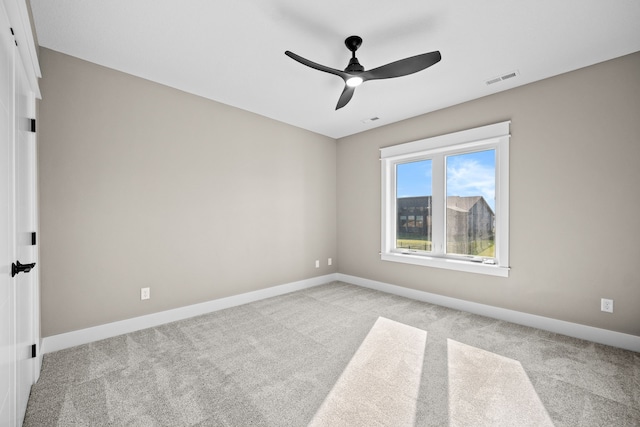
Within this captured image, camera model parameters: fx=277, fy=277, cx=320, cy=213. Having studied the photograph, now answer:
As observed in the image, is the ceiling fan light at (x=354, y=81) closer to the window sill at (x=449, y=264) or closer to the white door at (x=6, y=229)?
the white door at (x=6, y=229)

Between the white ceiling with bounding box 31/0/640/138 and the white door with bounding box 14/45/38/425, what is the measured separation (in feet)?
2.36

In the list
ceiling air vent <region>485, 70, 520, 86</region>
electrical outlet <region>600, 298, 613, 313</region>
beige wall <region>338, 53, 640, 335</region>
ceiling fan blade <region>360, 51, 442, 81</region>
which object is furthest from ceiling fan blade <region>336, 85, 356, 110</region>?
electrical outlet <region>600, 298, 613, 313</region>

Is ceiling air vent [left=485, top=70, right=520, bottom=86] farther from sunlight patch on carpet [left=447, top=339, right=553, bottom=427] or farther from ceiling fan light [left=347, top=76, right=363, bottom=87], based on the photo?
sunlight patch on carpet [left=447, top=339, right=553, bottom=427]

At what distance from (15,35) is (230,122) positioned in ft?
6.94

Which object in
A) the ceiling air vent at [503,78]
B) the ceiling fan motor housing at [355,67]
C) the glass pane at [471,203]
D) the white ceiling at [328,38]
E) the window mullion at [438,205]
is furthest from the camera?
the window mullion at [438,205]

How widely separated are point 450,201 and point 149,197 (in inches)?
143

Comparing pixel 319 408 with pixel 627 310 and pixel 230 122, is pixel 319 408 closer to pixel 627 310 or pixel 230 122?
pixel 627 310

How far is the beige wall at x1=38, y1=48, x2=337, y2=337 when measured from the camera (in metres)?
2.43

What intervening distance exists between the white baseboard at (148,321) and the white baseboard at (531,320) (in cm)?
175

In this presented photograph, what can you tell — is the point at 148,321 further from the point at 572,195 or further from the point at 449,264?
the point at 572,195

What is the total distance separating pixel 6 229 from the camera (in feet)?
4.26

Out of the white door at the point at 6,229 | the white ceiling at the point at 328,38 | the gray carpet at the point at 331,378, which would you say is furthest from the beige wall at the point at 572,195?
the white door at the point at 6,229

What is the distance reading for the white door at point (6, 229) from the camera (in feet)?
3.98

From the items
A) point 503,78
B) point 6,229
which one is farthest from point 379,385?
point 503,78
